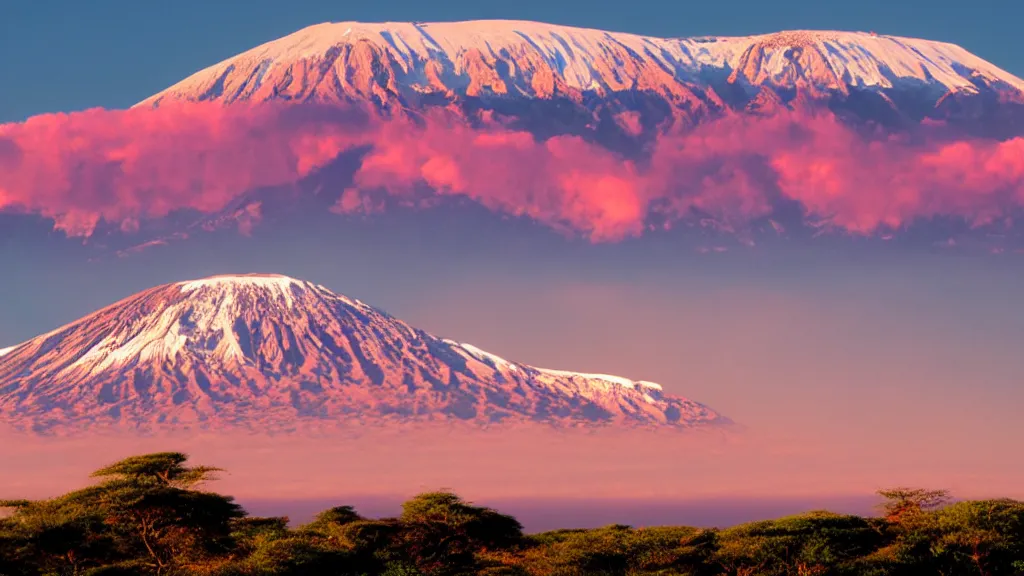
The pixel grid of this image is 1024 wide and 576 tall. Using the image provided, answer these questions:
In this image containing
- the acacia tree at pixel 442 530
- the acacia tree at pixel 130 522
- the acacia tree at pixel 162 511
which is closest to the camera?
the acacia tree at pixel 130 522

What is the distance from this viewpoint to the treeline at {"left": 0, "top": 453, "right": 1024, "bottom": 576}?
234 feet

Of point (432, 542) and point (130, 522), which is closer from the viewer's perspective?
point (130, 522)

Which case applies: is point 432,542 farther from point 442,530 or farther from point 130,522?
point 130,522

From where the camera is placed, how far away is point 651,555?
7819 cm

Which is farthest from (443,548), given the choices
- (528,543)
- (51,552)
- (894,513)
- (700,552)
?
(894,513)

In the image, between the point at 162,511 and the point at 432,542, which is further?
the point at 432,542

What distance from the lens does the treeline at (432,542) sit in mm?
71438

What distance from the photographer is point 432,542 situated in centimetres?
8112

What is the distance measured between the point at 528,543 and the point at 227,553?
64.1 ft

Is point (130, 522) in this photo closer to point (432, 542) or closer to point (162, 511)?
point (162, 511)

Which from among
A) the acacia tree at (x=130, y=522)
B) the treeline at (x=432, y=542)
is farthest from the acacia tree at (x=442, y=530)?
the acacia tree at (x=130, y=522)

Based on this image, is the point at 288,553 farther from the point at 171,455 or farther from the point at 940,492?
the point at 940,492

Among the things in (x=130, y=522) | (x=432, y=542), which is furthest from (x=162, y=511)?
(x=432, y=542)

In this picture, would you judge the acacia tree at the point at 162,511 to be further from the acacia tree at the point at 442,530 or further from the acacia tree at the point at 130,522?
the acacia tree at the point at 442,530
